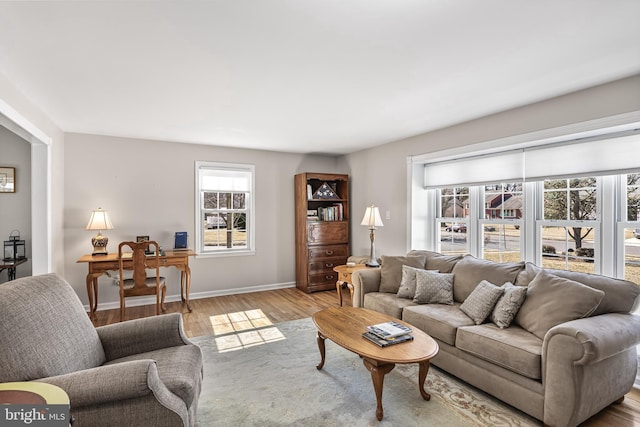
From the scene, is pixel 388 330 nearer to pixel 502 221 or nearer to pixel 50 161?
pixel 502 221

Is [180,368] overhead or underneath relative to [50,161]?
underneath

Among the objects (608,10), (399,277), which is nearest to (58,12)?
(608,10)

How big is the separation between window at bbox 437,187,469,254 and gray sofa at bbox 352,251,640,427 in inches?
38.1

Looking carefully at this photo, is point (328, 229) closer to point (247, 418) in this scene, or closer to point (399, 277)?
point (399, 277)

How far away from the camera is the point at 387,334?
90.0 inches

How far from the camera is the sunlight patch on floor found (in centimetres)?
327

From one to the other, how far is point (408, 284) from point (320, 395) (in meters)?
1.51

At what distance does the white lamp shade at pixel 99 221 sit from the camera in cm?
407

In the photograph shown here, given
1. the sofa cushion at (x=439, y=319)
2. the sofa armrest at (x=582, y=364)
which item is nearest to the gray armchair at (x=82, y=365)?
the sofa cushion at (x=439, y=319)

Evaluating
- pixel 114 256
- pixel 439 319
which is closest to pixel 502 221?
pixel 439 319

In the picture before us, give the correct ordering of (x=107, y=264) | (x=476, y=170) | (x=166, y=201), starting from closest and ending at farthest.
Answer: (x=476, y=170)
(x=107, y=264)
(x=166, y=201)

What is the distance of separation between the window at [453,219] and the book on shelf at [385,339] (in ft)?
7.16

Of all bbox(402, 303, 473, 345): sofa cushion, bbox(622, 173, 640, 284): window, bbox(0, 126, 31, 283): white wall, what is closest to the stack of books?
bbox(402, 303, 473, 345): sofa cushion

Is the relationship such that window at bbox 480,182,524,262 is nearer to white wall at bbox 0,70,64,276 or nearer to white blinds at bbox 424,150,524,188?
white blinds at bbox 424,150,524,188
